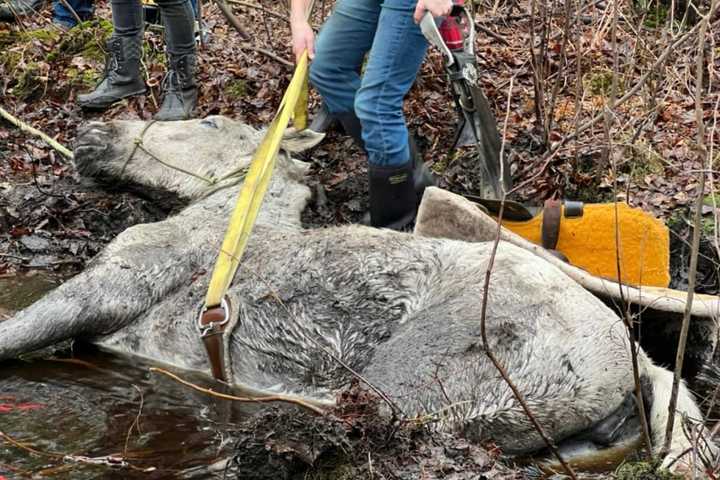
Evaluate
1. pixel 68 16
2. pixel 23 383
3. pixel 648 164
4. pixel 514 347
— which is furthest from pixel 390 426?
pixel 68 16

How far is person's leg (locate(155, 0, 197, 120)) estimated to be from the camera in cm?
755

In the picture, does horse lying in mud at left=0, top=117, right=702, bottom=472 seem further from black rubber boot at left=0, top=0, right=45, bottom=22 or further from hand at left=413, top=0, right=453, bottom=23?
black rubber boot at left=0, top=0, right=45, bottom=22

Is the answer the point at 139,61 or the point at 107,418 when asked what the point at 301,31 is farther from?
the point at 139,61

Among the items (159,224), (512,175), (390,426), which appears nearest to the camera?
(390,426)

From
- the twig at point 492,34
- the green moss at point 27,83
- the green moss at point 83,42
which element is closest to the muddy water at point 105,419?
the green moss at point 27,83

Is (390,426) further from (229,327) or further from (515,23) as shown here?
(515,23)

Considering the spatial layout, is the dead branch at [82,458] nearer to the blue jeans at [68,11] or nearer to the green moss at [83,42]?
the green moss at [83,42]

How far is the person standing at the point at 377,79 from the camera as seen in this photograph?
215 inches

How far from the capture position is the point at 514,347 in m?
4.19

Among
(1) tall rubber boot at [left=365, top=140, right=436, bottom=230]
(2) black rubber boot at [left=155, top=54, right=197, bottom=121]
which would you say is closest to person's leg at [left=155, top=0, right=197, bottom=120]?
(2) black rubber boot at [left=155, top=54, right=197, bottom=121]

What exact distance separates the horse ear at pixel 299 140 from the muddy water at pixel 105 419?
6.21 ft

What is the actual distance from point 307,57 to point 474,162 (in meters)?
1.87

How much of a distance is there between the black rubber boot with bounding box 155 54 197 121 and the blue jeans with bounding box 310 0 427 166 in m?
1.97

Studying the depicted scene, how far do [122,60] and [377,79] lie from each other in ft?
10.9
